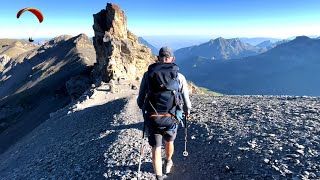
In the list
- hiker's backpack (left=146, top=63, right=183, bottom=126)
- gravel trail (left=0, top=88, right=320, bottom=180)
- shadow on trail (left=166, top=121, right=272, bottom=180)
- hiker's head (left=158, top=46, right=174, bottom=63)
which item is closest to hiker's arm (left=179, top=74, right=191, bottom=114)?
hiker's backpack (left=146, top=63, right=183, bottom=126)

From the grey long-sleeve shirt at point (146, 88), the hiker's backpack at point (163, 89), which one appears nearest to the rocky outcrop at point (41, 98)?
the grey long-sleeve shirt at point (146, 88)

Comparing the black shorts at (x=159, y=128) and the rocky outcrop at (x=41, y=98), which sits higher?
the black shorts at (x=159, y=128)

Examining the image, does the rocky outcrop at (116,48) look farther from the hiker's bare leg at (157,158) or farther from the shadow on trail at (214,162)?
the hiker's bare leg at (157,158)

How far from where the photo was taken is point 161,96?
10.8 m

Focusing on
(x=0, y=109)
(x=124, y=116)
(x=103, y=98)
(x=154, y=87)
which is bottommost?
(x=0, y=109)

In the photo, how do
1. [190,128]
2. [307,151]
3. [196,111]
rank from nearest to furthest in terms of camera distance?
[307,151] → [190,128] → [196,111]

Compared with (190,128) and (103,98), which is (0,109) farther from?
(190,128)

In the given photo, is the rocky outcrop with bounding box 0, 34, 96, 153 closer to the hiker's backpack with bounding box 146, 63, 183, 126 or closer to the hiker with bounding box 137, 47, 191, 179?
the hiker with bounding box 137, 47, 191, 179

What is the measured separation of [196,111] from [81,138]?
8760 mm

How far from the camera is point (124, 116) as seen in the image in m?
25.4

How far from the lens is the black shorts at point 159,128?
1093 cm

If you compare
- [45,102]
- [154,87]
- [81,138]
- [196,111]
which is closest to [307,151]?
[154,87]

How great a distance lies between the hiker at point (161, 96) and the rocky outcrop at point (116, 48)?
5222cm

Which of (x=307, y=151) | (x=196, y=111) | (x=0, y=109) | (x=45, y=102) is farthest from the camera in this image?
(x=0, y=109)
